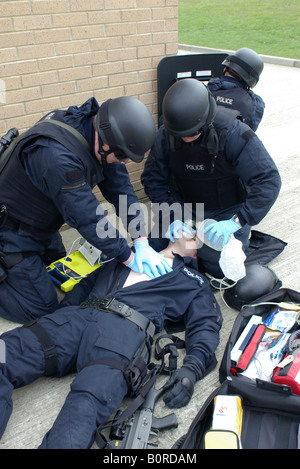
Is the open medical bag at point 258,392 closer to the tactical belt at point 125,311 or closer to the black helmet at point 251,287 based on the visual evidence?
the black helmet at point 251,287

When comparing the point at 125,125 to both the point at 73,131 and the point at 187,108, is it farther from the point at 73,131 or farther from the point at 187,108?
the point at 187,108

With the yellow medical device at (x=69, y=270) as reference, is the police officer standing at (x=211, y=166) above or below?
above

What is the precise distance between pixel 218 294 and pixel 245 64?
7.06 ft

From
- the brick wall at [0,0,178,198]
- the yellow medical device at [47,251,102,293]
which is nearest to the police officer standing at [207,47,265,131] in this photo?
the brick wall at [0,0,178,198]

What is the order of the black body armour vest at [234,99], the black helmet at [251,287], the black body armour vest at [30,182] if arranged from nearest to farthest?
1. the black body armour vest at [30,182]
2. the black helmet at [251,287]
3. the black body armour vest at [234,99]

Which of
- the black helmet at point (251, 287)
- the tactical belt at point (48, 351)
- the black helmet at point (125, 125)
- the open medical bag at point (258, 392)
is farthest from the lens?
the black helmet at point (251, 287)

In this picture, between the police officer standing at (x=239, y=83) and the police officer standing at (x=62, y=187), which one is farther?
the police officer standing at (x=239, y=83)

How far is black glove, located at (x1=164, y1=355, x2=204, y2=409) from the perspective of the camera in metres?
2.20

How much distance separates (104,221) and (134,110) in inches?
27.7

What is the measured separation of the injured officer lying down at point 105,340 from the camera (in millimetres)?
1992

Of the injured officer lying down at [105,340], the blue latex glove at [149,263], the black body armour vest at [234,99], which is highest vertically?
the black body armour vest at [234,99]

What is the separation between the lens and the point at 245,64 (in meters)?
3.76

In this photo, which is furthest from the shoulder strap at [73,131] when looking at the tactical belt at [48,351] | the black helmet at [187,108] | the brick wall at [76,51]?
the tactical belt at [48,351]

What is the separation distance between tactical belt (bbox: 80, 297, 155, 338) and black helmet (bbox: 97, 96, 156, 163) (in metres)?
0.90
